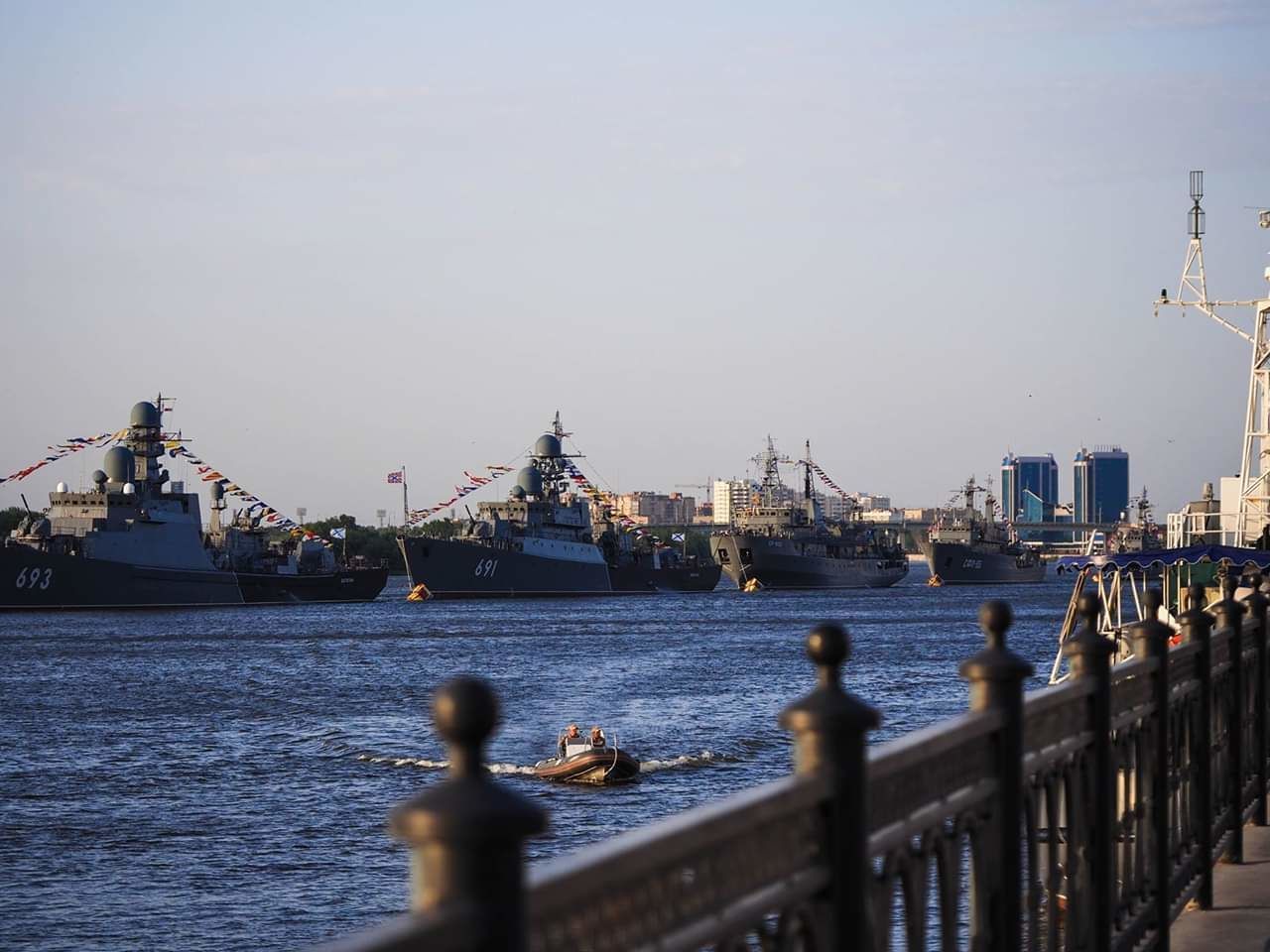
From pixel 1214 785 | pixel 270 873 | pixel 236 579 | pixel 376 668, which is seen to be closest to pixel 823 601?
pixel 236 579

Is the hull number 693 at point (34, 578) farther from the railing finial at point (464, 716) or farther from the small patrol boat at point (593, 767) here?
the railing finial at point (464, 716)

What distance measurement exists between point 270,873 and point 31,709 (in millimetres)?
29075

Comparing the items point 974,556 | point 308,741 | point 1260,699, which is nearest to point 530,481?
point 974,556

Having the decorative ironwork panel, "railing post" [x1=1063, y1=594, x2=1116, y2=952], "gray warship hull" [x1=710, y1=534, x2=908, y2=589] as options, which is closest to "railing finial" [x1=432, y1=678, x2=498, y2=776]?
the decorative ironwork panel

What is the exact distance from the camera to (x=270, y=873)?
26484 millimetres

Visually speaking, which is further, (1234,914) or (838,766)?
(1234,914)

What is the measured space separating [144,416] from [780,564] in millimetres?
61796

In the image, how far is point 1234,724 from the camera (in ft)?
32.7

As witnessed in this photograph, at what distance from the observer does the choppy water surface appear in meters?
25.3

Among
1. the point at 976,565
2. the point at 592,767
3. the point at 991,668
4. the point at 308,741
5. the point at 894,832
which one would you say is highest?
the point at 991,668

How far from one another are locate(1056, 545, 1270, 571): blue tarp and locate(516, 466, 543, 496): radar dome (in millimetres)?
101452

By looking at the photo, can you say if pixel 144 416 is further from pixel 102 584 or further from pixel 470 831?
pixel 470 831

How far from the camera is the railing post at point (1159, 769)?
7.40 m

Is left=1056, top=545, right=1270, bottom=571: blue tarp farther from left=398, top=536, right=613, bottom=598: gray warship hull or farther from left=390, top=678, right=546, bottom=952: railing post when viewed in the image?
left=398, top=536, right=613, bottom=598: gray warship hull
